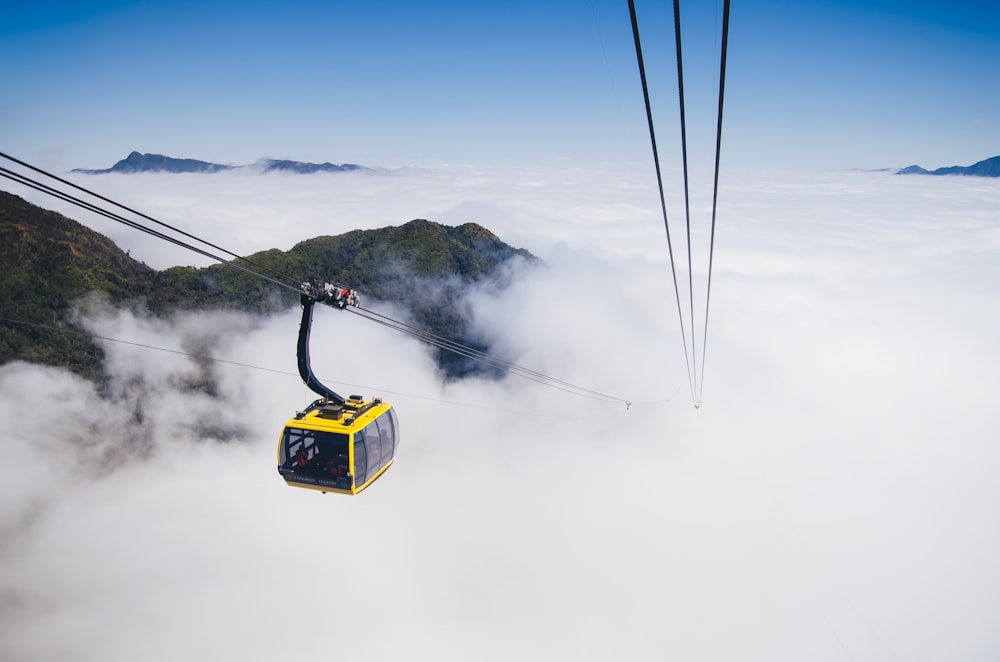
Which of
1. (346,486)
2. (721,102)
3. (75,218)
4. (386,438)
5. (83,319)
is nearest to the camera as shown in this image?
(721,102)

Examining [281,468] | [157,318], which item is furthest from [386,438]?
[157,318]

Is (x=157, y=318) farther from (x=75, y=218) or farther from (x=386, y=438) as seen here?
(x=386, y=438)

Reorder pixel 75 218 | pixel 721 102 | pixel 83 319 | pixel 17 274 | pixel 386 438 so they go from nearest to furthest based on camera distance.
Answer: pixel 721 102 < pixel 386 438 < pixel 17 274 < pixel 83 319 < pixel 75 218

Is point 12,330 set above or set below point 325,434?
below

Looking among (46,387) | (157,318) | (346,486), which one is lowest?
(46,387)
